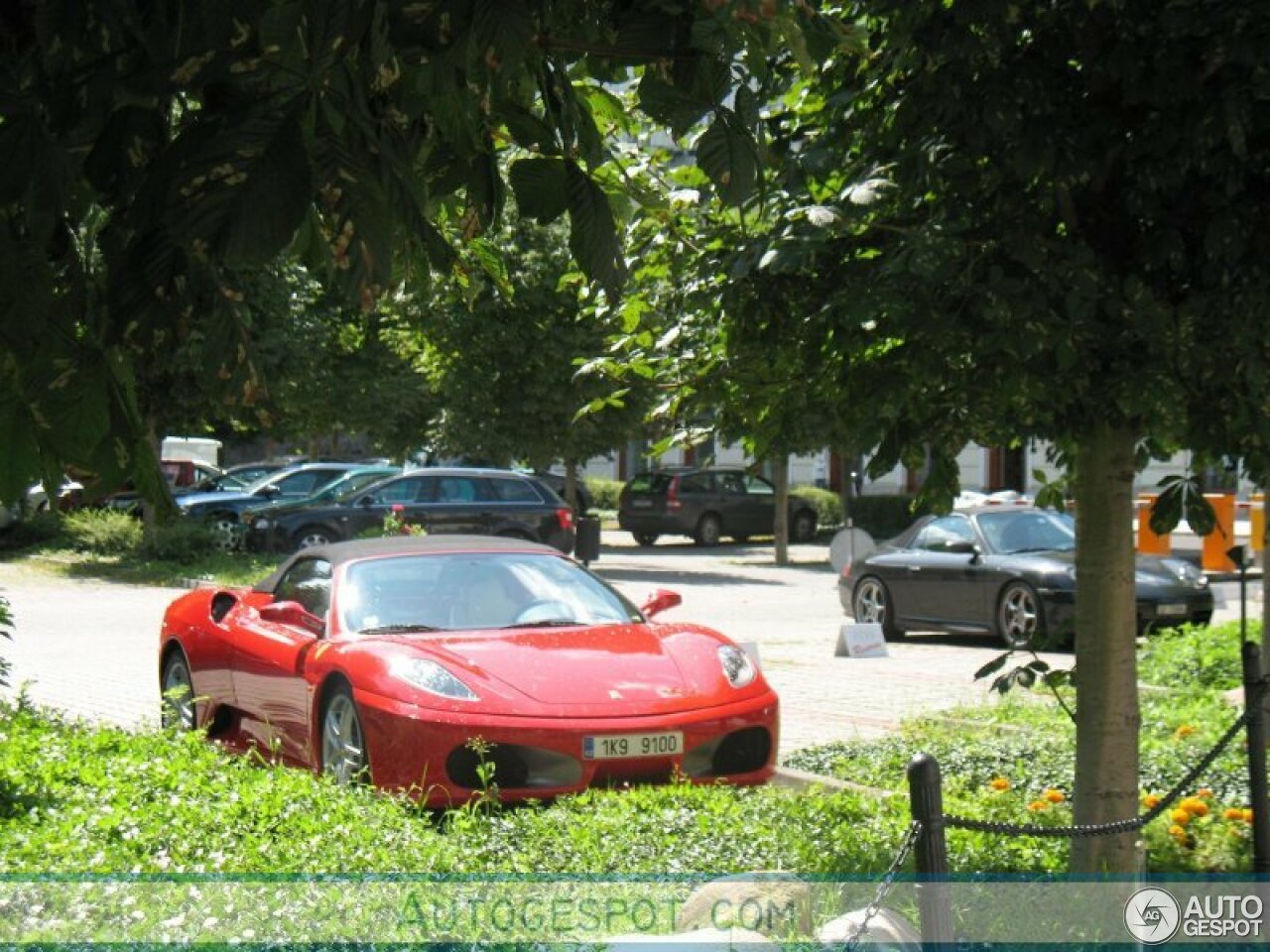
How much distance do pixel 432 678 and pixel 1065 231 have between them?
3.55m

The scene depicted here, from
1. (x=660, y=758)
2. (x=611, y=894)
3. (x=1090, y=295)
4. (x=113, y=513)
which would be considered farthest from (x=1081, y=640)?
(x=113, y=513)

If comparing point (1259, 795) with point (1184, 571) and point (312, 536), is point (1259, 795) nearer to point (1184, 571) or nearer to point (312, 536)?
point (1184, 571)

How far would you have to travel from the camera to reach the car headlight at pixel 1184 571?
1672 cm

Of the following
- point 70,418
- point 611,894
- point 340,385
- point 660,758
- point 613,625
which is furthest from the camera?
point 340,385

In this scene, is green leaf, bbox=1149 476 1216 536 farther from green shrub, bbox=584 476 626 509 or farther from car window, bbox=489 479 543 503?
green shrub, bbox=584 476 626 509

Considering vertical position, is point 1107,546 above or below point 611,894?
above

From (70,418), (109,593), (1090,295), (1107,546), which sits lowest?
(109,593)

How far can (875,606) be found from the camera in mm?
17672

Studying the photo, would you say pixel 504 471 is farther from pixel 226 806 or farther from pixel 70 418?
pixel 70 418

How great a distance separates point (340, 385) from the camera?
38.8 metres

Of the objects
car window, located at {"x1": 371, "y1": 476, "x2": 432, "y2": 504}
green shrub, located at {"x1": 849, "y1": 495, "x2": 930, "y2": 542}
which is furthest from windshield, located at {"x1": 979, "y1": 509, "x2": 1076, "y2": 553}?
green shrub, located at {"x1": 849, "y1": 495, "x2": 930, "y2": 542}

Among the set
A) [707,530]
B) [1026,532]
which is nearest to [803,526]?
[707,530]

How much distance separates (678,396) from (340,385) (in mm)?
33297

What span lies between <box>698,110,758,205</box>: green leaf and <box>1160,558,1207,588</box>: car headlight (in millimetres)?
14526
